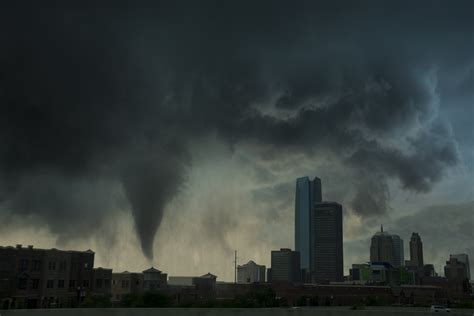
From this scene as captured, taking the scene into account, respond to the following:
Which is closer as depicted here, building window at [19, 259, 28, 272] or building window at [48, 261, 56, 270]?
building window at [19, 259, 28, 272]

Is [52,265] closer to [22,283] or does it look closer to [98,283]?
[22,283]

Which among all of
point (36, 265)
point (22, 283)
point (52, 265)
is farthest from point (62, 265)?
point (22, 283)

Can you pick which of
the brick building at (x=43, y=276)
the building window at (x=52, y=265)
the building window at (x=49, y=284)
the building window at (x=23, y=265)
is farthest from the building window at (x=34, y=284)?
the building window at (x=52, y=265)

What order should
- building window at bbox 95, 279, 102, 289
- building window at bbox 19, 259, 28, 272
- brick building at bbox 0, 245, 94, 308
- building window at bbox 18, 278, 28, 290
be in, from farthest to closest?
building window at bbox 95, 279, 102, 289 → building window at bbox 19, 259, 28, 272 → building window at bbox 18, 278, 28, 290 → brick building at bbox 0, 245, 94, 308

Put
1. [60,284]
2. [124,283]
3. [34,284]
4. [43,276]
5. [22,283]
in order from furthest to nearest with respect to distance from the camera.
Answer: [124,283] → [60,284] → [43,276] → [34,284] → [22,283]

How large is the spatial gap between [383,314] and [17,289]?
82.7 m

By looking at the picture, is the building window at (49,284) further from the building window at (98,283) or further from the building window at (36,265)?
the building window at (98,283)

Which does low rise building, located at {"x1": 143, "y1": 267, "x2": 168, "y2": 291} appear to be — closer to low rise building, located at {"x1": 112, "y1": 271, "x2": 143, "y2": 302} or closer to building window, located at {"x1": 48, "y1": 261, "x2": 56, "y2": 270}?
low rise building, located at {"x1": 112, "y1": 271, "x2": 143, "y2": 302}

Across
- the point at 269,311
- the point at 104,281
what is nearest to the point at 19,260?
the point at 104,281

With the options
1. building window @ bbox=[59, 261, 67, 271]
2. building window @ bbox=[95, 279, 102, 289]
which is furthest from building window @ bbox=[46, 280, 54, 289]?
building window @ bbox=[95, 279, 102, 289]

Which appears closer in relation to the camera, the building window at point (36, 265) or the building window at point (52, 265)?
the building window at point (36, 265)

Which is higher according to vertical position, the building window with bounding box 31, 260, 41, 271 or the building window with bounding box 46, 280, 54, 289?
the building window with bounding box 31, 260, 41, 271

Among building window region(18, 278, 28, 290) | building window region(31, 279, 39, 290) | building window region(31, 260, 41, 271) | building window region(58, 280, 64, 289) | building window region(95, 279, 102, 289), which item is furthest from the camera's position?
building window region(95, 279, 102, 289)

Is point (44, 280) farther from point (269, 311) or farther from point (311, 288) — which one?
point (311, 288)
